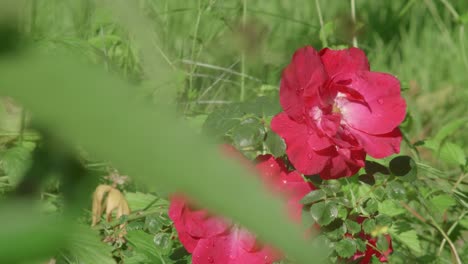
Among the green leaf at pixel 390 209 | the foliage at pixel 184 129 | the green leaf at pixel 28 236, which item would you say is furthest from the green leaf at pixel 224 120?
the green leaf at pixel 28 236

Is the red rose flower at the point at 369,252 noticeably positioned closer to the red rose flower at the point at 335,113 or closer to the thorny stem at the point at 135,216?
the red rose flower at the point at 335,113

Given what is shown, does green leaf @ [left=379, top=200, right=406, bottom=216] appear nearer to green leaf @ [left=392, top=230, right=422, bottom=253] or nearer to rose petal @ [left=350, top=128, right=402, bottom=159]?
green leaf @ [left=392, top=230, right=422, bottom=253]

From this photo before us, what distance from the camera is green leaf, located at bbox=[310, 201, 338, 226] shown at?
1245mm

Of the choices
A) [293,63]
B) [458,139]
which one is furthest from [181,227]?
[458,139]

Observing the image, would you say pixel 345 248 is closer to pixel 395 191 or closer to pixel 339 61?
pixel 395 191

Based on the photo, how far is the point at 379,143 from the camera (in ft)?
4.42

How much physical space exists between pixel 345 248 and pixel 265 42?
4.49 ft

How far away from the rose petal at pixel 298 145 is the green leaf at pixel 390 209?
366 mm

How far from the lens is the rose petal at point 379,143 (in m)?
1.33

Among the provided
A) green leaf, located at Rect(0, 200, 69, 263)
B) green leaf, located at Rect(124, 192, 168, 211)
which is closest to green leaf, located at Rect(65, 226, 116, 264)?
green leaf, located at Rect(124, 192, 168, 211)

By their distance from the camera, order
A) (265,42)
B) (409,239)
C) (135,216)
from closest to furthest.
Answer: (135,216)
(409,239)
(265,42)

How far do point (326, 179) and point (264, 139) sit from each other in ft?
0.35

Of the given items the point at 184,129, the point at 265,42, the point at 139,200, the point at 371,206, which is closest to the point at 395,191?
the point at 371,206

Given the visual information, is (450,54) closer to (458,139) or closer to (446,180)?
(458,139)
